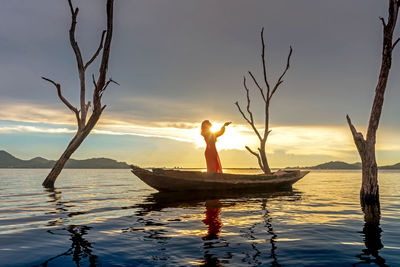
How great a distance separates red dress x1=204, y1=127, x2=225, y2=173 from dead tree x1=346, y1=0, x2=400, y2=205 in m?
6.20

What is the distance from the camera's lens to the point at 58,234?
19.2 feet

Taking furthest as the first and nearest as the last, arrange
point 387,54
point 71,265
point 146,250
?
point 387,54 < point 146,250 < point 71,265

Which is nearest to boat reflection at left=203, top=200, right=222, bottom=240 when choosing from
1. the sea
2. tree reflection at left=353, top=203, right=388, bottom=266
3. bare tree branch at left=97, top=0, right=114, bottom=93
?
the sea

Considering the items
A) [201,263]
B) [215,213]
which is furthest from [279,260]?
[215,213]

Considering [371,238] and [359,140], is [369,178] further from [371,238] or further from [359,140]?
[371,238]

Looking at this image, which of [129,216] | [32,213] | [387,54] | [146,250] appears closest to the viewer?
[146,250]

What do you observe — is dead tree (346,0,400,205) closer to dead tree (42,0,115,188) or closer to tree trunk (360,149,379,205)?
tree trunk (360,149,379,205)

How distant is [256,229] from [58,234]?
13.3ft

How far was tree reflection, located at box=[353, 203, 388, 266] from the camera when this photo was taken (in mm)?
4402

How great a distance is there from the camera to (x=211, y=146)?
14.2m

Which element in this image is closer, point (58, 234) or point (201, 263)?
point (201, 263)

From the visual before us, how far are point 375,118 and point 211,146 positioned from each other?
6.95 metres

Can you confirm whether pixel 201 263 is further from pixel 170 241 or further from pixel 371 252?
pixel 371 252

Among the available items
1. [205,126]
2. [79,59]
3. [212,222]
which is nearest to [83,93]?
[79,59]
